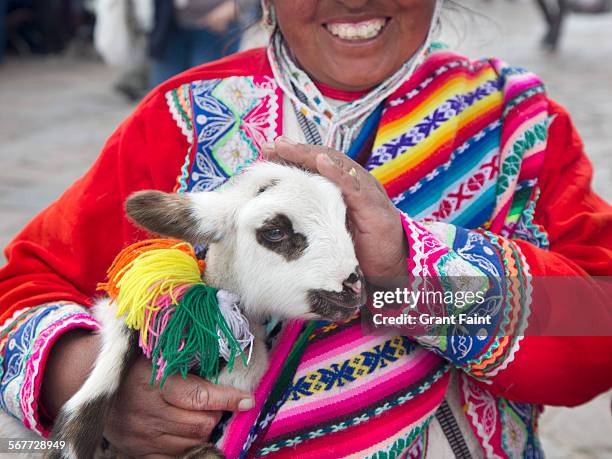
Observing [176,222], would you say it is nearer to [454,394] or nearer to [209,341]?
[209,341]

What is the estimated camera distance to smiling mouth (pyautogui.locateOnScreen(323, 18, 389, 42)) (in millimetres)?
1746

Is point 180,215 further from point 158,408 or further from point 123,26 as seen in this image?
point 123,26

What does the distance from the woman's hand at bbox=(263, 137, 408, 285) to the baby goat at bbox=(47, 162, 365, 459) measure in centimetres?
3

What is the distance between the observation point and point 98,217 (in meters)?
1.83

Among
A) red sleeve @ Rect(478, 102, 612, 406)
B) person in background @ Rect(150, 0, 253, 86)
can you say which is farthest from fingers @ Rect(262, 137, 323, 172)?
person in background @ Rect(150, 0, 253, 86)

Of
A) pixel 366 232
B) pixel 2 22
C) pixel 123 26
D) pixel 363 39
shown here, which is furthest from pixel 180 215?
pixel 2 22

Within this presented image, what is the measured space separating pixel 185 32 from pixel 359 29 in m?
3.61

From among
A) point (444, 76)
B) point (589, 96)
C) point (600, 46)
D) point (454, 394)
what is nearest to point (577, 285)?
point (454, 394)

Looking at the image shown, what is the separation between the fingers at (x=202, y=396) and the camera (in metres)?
1.49

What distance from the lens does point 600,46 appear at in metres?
12.6

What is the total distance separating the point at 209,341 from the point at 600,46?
1270 centimetres

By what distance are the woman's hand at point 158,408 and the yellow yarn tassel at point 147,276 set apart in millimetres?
131

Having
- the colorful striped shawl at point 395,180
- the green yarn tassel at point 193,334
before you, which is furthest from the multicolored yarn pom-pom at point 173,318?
the colorful striped shawl at point 395,180

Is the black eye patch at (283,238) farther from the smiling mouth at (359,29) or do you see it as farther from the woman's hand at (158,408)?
the smiling mouth at (359,29)
